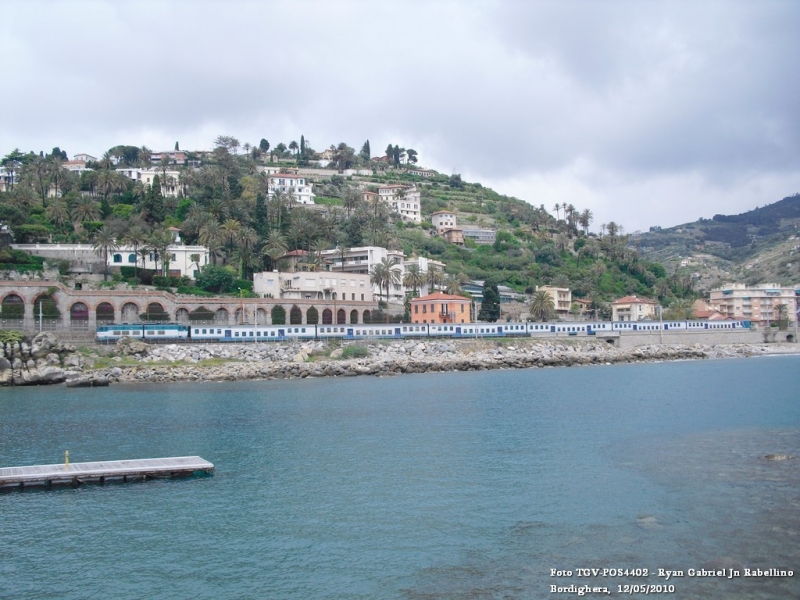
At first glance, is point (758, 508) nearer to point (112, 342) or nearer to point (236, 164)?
point (112, 342)

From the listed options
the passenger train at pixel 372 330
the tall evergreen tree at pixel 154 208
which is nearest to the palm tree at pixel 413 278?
the passenger train at pixel 372 330

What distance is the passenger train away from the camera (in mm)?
60406

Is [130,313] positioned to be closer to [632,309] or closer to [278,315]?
[278,315]

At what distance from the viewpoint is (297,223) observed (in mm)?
87000

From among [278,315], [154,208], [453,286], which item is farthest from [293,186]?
[278,315]

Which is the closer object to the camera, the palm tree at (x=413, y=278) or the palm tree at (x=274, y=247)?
the palm tree at (x=274, y=247)

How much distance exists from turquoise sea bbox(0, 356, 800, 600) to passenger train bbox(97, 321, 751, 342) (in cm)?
2453

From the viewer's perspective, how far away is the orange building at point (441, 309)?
250 feet

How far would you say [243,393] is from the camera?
42.5 m

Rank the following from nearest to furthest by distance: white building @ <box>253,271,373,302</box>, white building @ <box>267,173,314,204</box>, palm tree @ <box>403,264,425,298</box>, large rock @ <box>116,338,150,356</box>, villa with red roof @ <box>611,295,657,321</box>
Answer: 1. large rock @ <box>116,338,150,356</box>
2. white building @ <box>253,271,373,302</box>
3. palm tree @ <box>403,264,425,298</box>
4. villa with red roof @ <box>611,295,657,321</box>
5. white building @ <box>267,173,314,204</box>

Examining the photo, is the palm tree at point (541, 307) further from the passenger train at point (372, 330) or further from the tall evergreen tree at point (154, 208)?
the tall evergreen tree at point (154, 208)

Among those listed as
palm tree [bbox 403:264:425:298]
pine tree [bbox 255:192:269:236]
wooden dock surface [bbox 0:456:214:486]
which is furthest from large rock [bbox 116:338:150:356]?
wooden dock surface [bbox 0:456:214:486]

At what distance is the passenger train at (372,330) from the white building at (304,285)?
26.4 feet

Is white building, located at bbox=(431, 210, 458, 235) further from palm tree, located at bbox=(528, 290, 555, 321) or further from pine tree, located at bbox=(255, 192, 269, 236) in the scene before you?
pine tree, located at bbox=(255, 192, 269, 236)
